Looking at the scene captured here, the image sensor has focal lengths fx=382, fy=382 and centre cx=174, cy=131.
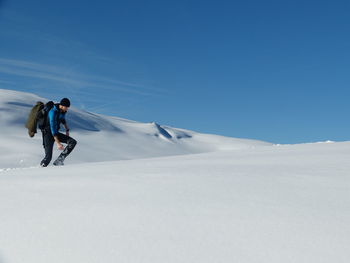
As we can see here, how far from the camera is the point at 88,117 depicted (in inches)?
2810

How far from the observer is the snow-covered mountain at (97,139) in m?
36.8

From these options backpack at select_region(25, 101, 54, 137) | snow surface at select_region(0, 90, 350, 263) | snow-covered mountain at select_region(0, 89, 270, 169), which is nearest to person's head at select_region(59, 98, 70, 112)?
backpack at select_region(25, 101, 54, 137)

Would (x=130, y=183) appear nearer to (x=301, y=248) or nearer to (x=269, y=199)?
(x=269, y=199)

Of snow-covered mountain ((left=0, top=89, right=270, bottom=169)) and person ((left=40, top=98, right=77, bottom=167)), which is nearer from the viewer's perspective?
person ((left=40, top=98, right=77, bottom=167))

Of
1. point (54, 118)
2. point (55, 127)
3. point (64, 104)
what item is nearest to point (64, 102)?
point (64, 104)

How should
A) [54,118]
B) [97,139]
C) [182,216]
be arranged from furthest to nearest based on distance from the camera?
[97,139], [54,118], [182,216]

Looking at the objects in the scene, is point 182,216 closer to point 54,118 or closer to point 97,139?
point 54,118

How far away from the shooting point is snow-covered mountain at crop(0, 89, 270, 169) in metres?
36.8

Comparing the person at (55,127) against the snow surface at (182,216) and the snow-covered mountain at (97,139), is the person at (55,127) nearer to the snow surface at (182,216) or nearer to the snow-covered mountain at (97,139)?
the snow surface at (182,216)

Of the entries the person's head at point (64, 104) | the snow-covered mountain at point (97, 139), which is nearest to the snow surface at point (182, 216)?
the person's head at point (64, 104)

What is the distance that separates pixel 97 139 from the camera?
192 feet

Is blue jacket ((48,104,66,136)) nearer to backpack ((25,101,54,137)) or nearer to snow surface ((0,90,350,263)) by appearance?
backpack ((25,101,54,137))

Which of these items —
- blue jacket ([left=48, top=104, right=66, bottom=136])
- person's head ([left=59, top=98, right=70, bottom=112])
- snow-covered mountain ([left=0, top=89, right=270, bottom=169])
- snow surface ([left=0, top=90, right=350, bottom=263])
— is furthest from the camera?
snow-covered mountain ([left=0, top=89, right=270, bottom=169])

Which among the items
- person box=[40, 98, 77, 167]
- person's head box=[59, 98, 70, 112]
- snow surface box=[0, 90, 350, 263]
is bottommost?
snow surface box=[0, 90, 350, 263]
